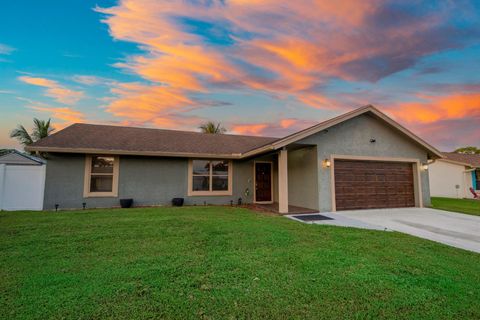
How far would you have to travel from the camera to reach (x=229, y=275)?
126 inches

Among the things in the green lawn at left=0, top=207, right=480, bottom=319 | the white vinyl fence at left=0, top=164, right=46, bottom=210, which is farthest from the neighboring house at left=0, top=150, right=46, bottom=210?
the green lawn at left=0, top=207, right=480, bottom=319

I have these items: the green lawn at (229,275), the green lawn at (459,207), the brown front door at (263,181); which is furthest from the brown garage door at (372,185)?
the green lawn at (229,275)

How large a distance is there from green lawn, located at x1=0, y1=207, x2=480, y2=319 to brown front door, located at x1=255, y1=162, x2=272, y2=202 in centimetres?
684

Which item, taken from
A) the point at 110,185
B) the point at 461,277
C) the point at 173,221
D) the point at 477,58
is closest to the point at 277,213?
the point at 173,221

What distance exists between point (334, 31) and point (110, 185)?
11631mm

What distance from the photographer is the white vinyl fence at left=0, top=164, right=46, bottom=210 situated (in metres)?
9.05

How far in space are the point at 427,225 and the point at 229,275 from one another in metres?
7.09

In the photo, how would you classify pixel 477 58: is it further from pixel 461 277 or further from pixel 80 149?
pixel 80 149

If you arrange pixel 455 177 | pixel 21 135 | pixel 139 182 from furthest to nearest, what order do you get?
pixel 21 135 → pixel 455 177 → pixel 139 182

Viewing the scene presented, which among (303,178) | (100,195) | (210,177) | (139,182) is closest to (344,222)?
(303,178)

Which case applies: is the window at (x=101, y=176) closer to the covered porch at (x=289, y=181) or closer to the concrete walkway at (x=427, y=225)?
the covered porch at (x=289, y=181)

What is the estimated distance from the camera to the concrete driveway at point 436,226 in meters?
5.43

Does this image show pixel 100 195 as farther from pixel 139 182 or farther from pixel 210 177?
pixel 210 177

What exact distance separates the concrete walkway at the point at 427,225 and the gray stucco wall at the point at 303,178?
3.53ft
